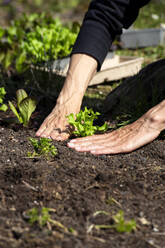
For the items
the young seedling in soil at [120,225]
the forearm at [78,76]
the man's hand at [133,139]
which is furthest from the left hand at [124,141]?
the young seedling in soil at [120,225]

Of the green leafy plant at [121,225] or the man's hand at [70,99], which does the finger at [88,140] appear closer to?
the man's hand at [70,99]

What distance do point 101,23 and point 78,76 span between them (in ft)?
1.63

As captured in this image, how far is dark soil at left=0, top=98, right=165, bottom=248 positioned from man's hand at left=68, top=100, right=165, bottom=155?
0.05 meters

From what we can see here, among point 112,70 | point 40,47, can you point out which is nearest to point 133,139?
point 40,47

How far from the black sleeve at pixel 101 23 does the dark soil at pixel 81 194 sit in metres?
0.85

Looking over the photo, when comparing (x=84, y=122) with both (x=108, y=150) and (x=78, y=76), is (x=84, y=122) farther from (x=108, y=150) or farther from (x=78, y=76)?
(x=78, y=76)

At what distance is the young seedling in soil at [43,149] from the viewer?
2.19 meters

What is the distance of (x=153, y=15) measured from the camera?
7.52 m

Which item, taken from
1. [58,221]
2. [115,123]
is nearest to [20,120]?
[115,123]

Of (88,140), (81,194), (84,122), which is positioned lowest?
(81,194)

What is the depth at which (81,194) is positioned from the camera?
186cm

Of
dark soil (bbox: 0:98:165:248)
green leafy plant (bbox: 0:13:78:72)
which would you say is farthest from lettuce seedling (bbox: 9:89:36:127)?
green leafy plant (bbox: 0:13:78:72)

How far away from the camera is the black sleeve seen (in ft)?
9.02

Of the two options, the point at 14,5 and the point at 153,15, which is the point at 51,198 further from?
the point at 14,5
